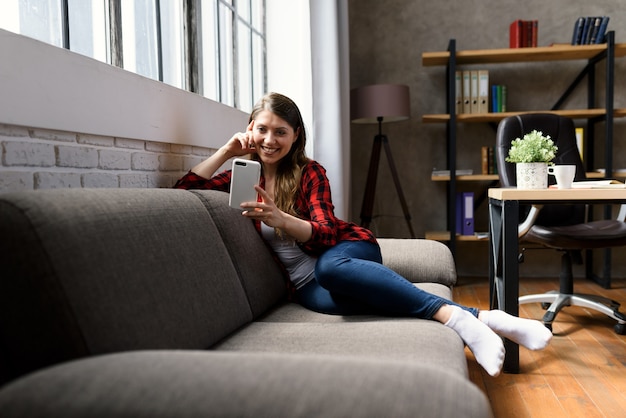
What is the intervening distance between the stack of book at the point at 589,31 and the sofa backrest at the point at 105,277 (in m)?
3.21

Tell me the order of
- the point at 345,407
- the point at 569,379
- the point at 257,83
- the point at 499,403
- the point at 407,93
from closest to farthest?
the point at 345,407 < the point at 499,403 < the point at 569,379 < the point at 257,83 < the point at 407,93

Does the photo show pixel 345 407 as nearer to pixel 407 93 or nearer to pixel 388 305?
pixel 388 305

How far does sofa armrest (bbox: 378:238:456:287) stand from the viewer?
2.03 meters

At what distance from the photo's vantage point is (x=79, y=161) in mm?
1438

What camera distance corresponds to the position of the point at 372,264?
1588 millimetres

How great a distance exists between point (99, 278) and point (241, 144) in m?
1.02

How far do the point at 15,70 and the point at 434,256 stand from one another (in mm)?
1477

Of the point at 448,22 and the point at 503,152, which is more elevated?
the point at 448,22

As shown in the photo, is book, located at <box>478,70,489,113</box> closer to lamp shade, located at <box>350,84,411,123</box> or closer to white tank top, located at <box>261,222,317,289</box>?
lamp shade, located at <box>350,84,411,123</box>

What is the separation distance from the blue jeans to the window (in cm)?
97

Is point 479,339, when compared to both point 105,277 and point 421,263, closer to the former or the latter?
point 421,263

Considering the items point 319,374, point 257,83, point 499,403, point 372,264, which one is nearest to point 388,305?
point 372,264

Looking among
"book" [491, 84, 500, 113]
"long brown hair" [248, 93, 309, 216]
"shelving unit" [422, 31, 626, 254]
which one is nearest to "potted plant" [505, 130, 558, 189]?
"long brown hair" [248, 93, 309, 216]

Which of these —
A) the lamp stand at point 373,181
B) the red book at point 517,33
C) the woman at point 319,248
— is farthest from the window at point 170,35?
the red book at point 517,33
